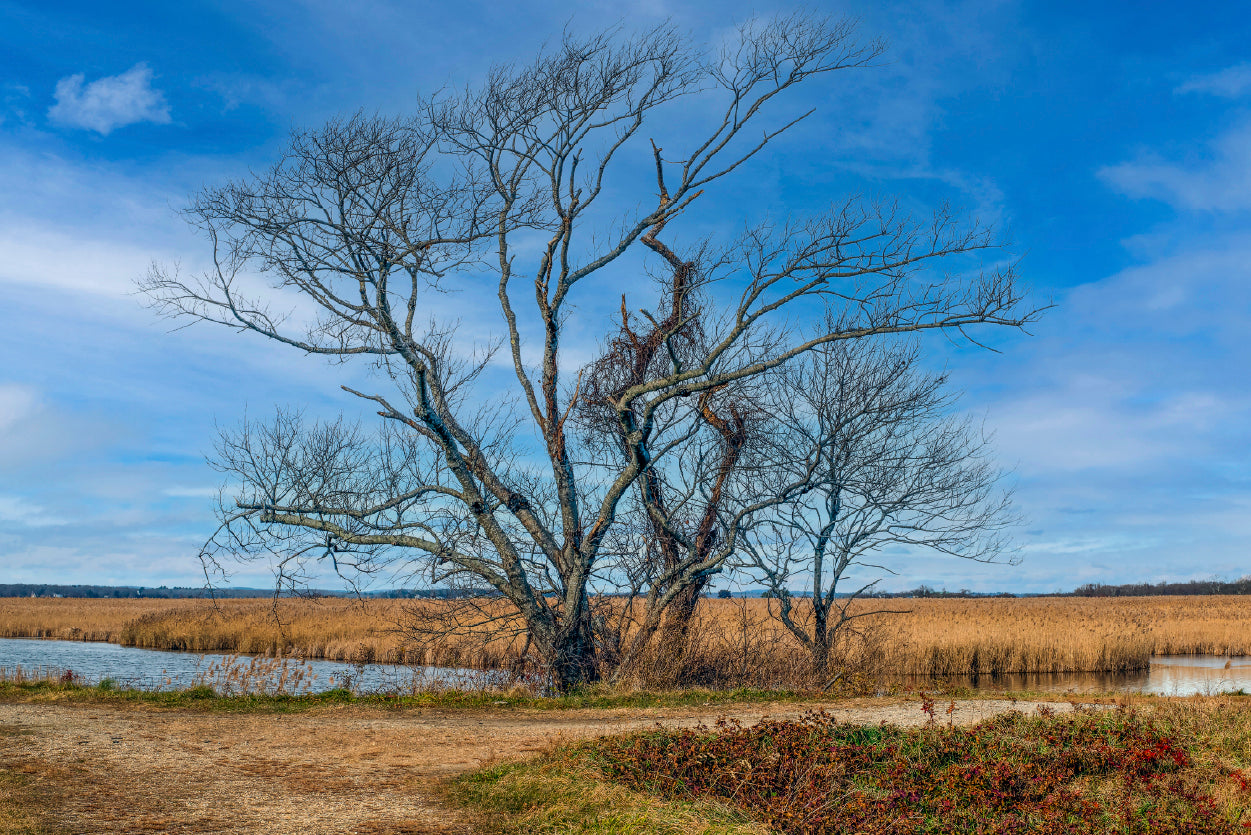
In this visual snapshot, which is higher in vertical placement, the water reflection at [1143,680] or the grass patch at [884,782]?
the grass patch at [884,782]

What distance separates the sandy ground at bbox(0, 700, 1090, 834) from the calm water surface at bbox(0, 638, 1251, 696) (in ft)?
10.6

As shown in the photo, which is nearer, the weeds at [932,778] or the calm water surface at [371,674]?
the weeds at [932,778]

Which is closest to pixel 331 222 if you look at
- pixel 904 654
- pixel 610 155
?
pixel 610 155

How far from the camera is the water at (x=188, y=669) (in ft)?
47.0

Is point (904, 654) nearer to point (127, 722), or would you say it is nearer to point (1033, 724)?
point (1033, 724)

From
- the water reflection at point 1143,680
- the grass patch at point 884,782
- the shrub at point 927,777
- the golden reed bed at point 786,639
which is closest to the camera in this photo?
the grass patch at point 884,782

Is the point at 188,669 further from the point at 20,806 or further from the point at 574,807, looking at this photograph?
the point at 574,807

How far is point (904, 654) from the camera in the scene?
20.4m

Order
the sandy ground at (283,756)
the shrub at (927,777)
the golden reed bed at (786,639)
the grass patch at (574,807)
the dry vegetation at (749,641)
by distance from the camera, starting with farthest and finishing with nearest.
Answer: the golden reed bed at (786,639), the dry vegetation at (749,641), the shrub at (927,777), the sandy ground at (283,756), the grass patch at (574,807)

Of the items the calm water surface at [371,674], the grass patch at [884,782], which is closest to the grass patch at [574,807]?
the grass patch at [884,782]

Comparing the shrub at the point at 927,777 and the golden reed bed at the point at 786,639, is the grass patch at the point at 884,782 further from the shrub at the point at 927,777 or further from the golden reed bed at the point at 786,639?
the golden reed bed at the point at 786,639

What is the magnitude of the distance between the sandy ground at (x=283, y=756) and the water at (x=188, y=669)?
2.79m

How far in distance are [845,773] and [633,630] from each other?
26.5 feet

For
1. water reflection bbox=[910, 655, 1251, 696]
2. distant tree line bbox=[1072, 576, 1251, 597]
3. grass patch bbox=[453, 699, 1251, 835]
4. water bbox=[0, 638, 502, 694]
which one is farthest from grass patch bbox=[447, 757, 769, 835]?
distant tree line bbox=[1072, 576, 1251, 597]
